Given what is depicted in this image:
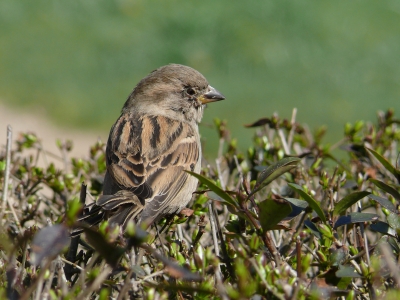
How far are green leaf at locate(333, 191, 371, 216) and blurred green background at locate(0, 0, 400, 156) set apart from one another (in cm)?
569

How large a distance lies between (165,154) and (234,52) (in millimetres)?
5725

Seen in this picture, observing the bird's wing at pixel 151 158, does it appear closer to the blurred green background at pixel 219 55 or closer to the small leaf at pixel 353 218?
the small leaf at pixel 353 218

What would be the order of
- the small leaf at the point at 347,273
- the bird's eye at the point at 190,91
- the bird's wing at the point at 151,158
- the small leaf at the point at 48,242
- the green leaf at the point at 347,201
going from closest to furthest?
1. the small leaf at the point at 48,242
2. the small leaf at the point at 347,273
3. the green leaf at the point at 347,201
4. the bird's wing at the point at 151,158
5. the bird's eye at the point at 190,91

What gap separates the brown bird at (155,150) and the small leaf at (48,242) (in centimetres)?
135

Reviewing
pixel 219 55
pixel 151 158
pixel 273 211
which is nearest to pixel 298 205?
pixel 273 211

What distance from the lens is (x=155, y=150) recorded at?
12.1ft

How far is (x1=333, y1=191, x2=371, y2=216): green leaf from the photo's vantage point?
80.6 inches

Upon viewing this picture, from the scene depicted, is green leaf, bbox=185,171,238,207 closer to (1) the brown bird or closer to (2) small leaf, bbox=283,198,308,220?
(2) small leaf, bbox=283,198,308,220

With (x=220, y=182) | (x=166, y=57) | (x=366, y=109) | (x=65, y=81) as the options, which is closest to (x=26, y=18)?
(x=65, y=81)

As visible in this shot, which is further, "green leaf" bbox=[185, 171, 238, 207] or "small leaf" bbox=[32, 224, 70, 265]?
"green leaf" bbox=[185, 171, 238, 207]

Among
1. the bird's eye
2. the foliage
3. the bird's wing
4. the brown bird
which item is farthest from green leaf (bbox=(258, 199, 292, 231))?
the bird's eye

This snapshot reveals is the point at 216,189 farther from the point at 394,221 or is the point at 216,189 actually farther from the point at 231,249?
the point at 394,221

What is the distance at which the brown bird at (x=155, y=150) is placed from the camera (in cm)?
321

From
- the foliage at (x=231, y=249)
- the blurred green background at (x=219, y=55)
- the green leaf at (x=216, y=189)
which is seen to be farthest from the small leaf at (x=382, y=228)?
the blurred green background at (x=219, y=55)
